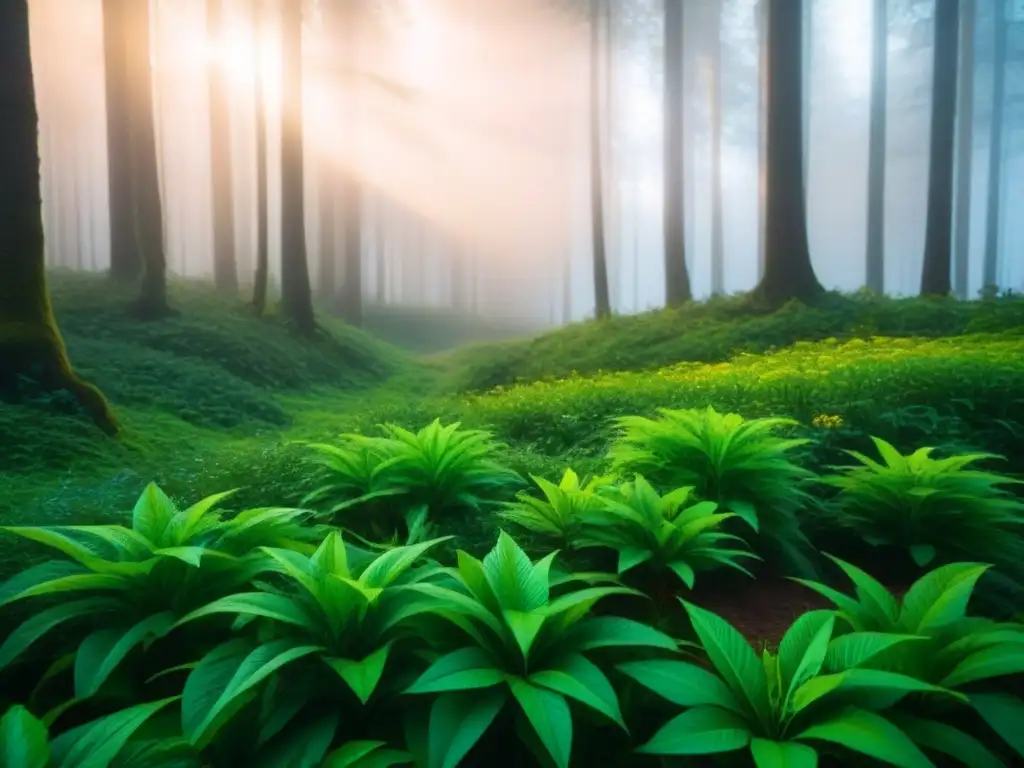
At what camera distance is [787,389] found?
6.98 meters

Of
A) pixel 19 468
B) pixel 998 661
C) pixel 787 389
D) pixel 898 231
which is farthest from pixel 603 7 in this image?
pixel 898 231

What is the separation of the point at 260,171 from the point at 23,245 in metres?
14.4

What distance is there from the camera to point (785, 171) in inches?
591

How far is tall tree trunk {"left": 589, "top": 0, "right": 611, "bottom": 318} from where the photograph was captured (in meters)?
23.8

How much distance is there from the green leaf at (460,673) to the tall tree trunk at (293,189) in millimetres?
16814

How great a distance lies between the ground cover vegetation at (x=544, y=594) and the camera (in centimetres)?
236

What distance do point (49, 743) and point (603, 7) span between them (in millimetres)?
28715

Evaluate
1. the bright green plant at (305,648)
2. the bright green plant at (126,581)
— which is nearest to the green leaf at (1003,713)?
the bright green plant at (305,648)

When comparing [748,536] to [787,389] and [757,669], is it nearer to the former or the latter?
[757,669]

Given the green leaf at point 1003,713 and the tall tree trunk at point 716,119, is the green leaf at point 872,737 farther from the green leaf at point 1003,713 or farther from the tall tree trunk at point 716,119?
the tall tree trunk at point 716,119

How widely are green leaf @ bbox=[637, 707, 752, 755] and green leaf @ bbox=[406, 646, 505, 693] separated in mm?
555

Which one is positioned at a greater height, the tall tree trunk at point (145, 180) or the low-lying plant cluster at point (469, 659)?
the tall tree trunk at point (145, 180)

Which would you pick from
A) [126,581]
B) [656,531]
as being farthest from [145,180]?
[656,531]

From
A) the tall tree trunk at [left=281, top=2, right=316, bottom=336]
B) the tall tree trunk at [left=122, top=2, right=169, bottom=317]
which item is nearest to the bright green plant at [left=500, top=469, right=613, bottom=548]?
the tall tree trunk at [left=122, top=2, right=169, bottom=317]
